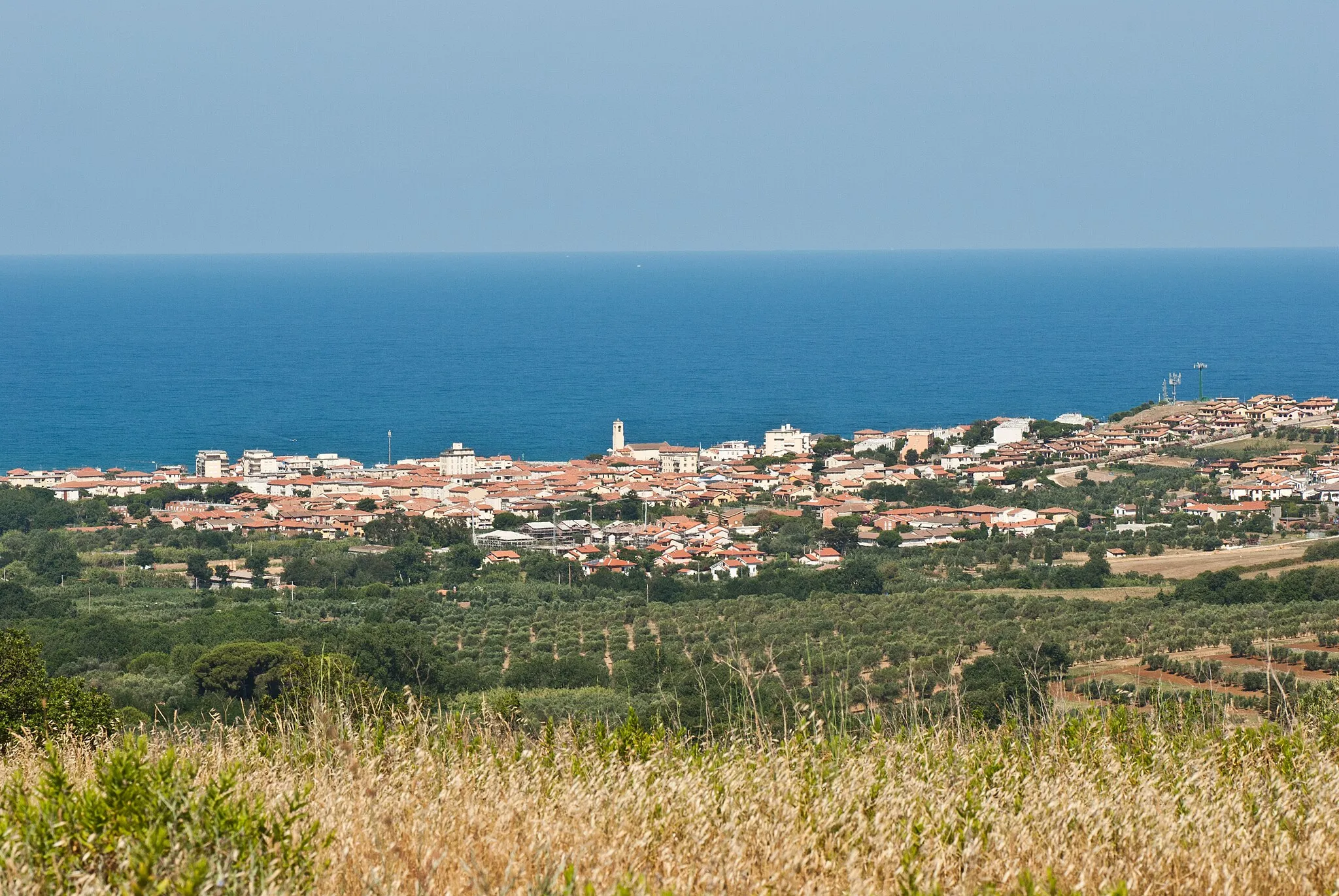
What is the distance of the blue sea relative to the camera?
2264 inches

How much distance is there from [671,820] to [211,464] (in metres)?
40.1

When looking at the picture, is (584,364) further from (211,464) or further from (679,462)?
(211,464)

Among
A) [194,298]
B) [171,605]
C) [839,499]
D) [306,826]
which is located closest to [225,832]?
[306,826]

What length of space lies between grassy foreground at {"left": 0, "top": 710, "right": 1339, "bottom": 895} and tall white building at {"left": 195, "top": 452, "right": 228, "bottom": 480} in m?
38.4

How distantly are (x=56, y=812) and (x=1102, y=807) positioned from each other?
2.17 m

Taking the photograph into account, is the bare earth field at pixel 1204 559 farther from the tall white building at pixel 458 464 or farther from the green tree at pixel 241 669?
the tall white building at pixel 458 464

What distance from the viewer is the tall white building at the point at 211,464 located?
134 feet

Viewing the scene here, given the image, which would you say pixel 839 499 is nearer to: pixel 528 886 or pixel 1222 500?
pixel 1222 500

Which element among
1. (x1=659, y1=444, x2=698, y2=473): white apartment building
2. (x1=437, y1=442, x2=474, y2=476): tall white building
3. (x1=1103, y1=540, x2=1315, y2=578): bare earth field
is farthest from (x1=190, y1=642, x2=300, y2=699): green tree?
(x1=659, y1=444, x2=698, y2=473): white apartment building

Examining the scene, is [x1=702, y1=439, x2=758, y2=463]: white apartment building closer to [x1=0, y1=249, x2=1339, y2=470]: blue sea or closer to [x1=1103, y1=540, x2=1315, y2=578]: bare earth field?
[x1=0, y1=249, x2=1339, y2=470]: blue sea

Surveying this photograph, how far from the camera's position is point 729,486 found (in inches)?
1479

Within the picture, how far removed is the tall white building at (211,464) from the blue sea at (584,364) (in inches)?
294

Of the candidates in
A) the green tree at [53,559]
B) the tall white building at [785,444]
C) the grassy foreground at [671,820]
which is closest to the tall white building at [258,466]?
the green tree at [53,559]

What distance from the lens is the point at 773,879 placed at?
8.52 ft
